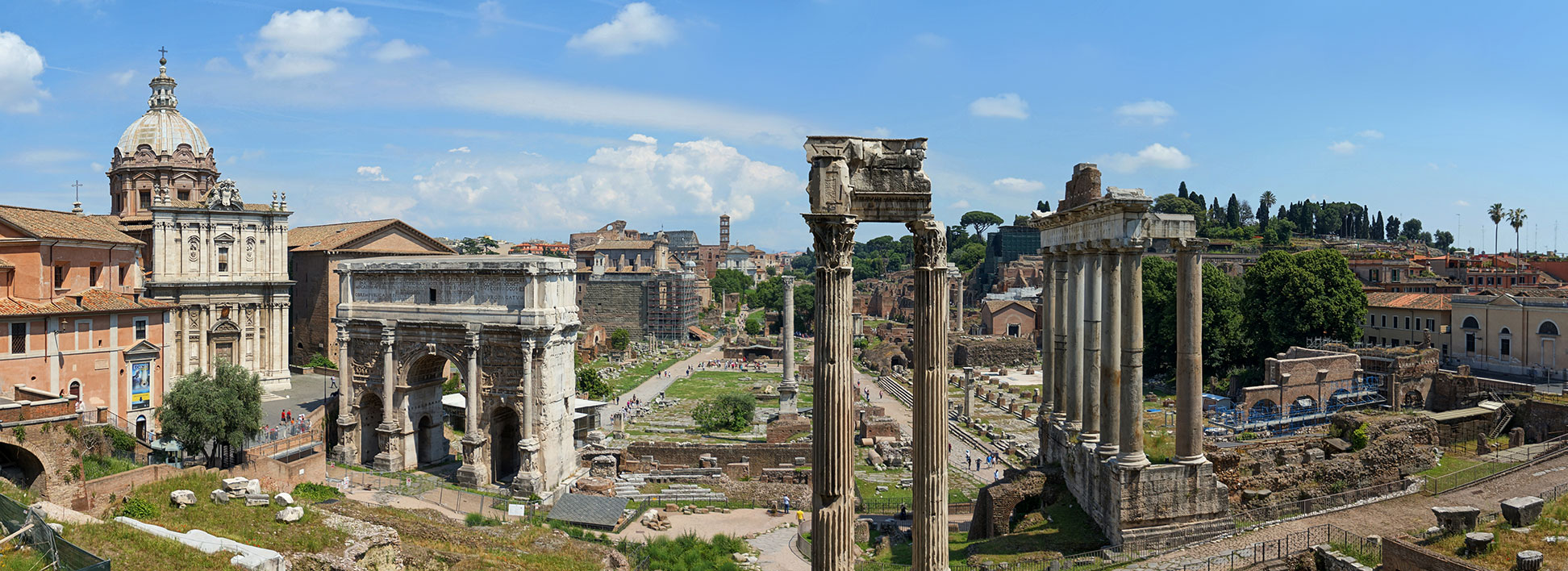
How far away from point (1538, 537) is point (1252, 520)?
4.23 m

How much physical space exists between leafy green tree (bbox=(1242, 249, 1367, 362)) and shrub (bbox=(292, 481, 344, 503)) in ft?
136

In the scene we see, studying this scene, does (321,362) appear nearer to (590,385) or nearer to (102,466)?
(590,385)

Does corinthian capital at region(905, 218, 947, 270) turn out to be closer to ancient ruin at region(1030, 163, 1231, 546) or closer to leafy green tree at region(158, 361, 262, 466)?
ancient ruin at region(1030, 163, 1231, 546)

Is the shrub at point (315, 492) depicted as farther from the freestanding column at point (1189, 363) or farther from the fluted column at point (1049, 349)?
the freestanding column at point (1189, 363)

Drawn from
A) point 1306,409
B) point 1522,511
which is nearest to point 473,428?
point 1522,511

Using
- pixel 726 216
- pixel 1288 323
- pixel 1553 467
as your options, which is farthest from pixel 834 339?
pixel 726 216

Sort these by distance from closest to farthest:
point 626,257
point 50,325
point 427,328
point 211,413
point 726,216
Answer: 1. point 211,413
2. point 50,325
3. point 427,328
4. point 626,257
5. point 726,216

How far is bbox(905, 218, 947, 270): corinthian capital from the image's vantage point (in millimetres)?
10242

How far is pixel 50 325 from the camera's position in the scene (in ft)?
85.6

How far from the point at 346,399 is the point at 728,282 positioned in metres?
96.3

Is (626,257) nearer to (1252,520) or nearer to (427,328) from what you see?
(427,328)

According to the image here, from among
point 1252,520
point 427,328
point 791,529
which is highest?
point 427,328

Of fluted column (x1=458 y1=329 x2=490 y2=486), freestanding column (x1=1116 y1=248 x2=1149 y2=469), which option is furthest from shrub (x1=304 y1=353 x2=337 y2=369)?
freestanding column (x1=1116 y1=248 x2=1149 y2=469)

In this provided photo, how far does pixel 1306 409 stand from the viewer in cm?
3444
